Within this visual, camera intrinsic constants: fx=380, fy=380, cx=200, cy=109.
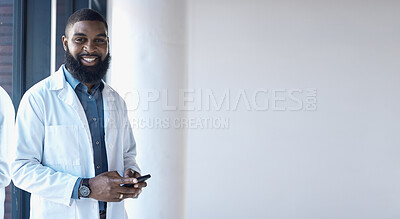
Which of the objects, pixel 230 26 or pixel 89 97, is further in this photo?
pixel 230 26

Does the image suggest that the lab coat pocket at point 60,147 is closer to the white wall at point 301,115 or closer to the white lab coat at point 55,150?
the white lab coat at point 55,150

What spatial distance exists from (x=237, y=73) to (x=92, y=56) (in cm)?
289

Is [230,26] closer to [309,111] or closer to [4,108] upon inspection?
[309,111]

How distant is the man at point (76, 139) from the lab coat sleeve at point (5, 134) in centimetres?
15

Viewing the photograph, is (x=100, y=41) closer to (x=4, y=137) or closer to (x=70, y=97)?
(x=70, y=97)

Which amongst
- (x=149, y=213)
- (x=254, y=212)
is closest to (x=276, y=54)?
(x=254, y=212)

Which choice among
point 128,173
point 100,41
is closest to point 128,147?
point 128,173

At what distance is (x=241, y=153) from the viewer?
4.60 m

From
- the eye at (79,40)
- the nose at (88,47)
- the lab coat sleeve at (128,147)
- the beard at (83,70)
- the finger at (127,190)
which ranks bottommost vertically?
the finger at (127,190)

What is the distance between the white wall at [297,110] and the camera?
14.8 ft

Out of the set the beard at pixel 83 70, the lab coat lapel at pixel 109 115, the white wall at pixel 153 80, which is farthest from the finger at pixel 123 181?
the white wall at pixel 153 80

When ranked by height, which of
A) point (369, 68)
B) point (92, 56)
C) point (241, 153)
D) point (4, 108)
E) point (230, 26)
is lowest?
point (241, 153)

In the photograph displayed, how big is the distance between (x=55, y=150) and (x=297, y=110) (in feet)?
11.1

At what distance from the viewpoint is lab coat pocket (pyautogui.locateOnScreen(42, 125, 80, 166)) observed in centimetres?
173
